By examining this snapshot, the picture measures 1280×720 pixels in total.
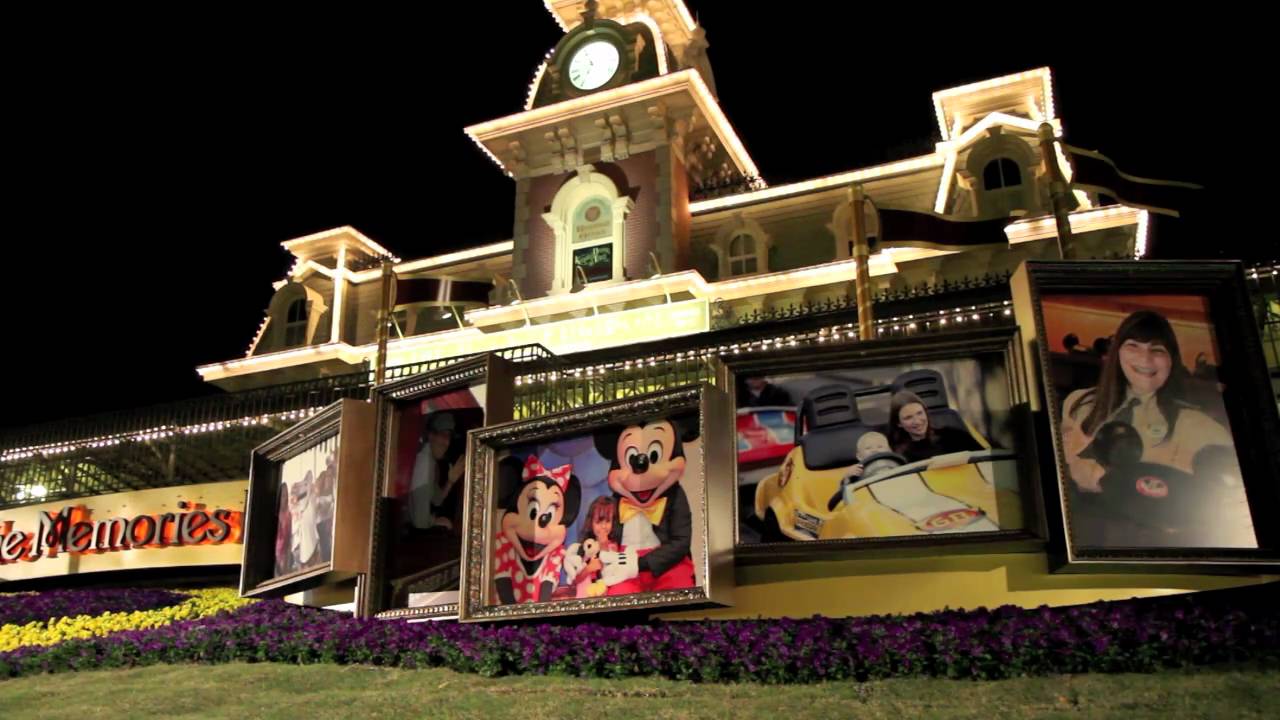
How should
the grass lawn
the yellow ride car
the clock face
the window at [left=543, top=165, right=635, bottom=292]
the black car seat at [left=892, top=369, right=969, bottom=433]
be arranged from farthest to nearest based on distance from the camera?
the clock face → the window at [left=543, top=165, right=635, bottom=292] → the black car seat at [left=892, top=369, right=969, bottom=433] → the yellow ride car → the grass lawn

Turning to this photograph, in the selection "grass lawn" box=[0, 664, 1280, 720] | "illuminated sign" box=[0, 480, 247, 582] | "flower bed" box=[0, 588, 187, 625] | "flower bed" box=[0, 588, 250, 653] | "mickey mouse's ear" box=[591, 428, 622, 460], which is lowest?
"grass lawn" box=[0, 664, 1280, 720]

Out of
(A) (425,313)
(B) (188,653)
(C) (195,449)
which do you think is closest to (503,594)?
(B) (188,653)

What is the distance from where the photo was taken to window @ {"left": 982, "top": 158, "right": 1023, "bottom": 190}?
30.3 metres

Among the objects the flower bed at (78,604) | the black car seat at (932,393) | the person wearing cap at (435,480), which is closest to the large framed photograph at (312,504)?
the person wearing cap at (435,480)

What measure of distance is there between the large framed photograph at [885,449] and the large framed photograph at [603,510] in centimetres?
49

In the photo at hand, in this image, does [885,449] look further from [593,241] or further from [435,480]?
[593,241]

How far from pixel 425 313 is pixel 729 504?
26.9 metres

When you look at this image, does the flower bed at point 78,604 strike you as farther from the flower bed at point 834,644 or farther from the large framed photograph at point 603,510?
the large framed photograph at point 603,510

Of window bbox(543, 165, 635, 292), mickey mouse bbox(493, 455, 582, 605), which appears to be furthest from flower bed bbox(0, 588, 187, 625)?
window bbox(543, 165, 635, 292)

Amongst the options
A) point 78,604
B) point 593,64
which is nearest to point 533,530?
point 78,604

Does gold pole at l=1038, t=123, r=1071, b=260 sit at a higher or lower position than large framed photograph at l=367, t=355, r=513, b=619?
higher

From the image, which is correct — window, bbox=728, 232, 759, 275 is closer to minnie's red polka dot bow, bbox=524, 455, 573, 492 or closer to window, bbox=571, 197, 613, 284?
window, bbox=571, 197, 613, 284

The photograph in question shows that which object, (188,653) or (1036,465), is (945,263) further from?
(188,653)

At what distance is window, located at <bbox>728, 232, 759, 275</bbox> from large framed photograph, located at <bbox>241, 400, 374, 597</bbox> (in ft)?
60.0
